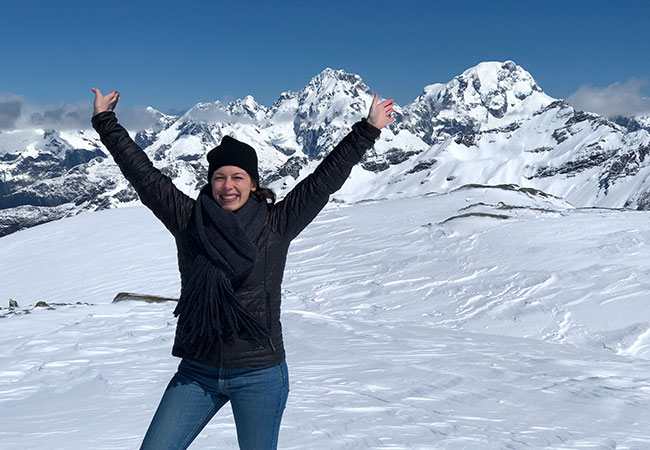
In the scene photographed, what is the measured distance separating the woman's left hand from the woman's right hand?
158 cm

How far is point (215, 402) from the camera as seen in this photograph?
11.1ft

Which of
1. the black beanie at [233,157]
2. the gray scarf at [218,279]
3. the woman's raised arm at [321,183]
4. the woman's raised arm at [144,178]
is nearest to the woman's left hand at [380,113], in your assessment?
the woman's raised arm at [321,183]

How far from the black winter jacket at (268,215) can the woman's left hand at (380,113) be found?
0.15 ft

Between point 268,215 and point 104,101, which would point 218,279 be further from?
point 104,101

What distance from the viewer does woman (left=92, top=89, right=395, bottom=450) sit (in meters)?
3.21

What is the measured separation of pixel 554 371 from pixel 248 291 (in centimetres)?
693

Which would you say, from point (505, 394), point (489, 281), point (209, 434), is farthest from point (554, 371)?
point (489, 281)

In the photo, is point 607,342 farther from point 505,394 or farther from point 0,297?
point 0,297

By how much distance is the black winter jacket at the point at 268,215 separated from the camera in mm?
3285

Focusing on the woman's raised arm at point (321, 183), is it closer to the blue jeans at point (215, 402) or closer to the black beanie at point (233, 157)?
the black beanie at point (233, 157)

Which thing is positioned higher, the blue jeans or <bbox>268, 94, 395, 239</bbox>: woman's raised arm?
<bbox>268, 94, 395, 239</bbox>: woman's raised arm

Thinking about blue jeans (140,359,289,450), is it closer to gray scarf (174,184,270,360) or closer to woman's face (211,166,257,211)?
gray scarf (174,184,270,360)

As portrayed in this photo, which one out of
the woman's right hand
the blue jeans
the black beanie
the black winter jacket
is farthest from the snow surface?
Result: the woman's right hand

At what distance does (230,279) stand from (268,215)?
43 centimetres
